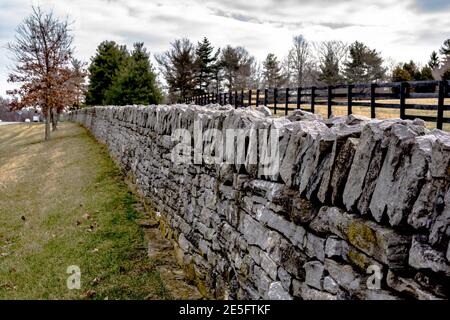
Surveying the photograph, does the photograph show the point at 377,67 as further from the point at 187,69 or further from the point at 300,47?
the point at 187,69

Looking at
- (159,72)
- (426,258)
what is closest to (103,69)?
(159,72)

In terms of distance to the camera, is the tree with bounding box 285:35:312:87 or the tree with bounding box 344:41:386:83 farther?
the tree with bounding box 285:35:312:87

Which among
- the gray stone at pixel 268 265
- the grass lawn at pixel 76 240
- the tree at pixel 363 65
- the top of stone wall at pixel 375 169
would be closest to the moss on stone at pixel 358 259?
the top of stone wall at pixel 375 169

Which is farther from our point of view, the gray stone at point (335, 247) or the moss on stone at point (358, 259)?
the gray stone at point (335, 247)

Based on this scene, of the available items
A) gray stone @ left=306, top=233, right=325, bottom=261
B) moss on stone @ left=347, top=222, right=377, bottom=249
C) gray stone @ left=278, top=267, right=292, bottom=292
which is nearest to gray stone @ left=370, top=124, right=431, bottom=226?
moss on stone @ left=347, top=222, right=377, bottom=249

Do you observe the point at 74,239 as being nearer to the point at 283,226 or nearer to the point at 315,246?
the point at 283,226

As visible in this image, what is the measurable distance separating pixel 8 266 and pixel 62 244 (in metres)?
0.96

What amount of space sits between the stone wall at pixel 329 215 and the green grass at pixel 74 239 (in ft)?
4.24

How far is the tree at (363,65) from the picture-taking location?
160ft

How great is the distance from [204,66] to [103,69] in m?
13.1

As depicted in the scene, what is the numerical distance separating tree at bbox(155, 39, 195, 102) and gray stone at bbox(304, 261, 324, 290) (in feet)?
145

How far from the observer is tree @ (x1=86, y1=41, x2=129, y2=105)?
147 feet

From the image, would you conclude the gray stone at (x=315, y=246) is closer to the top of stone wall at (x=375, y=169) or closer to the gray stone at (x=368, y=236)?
the gray stone at (x=368, y=236)

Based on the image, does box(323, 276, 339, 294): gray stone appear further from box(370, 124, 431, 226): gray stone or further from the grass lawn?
the grass lawn
